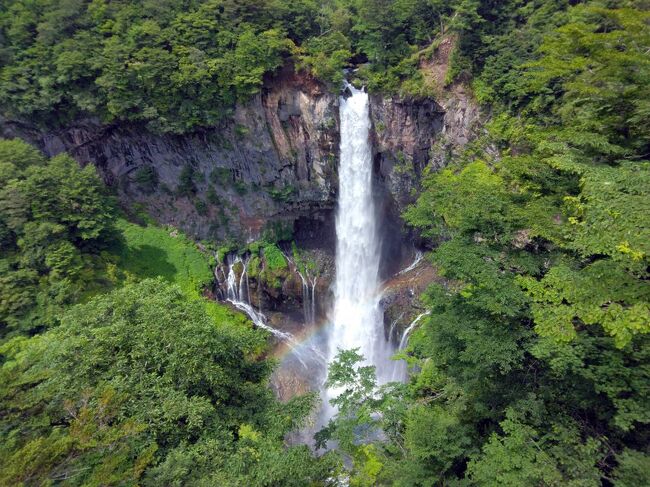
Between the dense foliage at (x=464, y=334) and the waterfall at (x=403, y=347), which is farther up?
the dense foliage at (x=464, y=334)

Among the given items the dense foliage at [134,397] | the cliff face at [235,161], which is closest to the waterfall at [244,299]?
the cliff face at [235,161]

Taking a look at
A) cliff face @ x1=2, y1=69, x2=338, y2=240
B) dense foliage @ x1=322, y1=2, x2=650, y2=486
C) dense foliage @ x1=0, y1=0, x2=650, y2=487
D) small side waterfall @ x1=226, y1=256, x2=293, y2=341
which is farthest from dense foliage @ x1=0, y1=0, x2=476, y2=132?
dense foliage @ x1=322, y1=2, x2=650, y2=486

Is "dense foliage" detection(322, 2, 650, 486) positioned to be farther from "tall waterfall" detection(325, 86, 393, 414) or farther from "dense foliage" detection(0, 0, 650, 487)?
"tall waterfall" detection(325, 86, 393, 414)

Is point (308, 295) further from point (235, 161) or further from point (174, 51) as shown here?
point (174, 51)

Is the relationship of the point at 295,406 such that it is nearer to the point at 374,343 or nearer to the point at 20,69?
the point at 374,343

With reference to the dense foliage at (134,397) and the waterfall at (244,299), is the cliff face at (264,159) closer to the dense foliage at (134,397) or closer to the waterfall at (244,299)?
the waterfall at (244,299)

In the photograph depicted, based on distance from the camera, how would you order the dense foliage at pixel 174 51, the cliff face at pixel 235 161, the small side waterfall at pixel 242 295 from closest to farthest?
the dense foliage at pixel 174 51 → the cliff face at pixel 235 161 → the small side waterfall at pixel 242 295

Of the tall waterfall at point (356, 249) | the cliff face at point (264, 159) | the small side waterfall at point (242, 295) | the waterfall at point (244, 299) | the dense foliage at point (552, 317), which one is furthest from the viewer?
the small side waterfall at point (242, 295)

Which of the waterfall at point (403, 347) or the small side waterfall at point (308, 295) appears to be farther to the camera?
the small side waterfall at point (308, 295)
